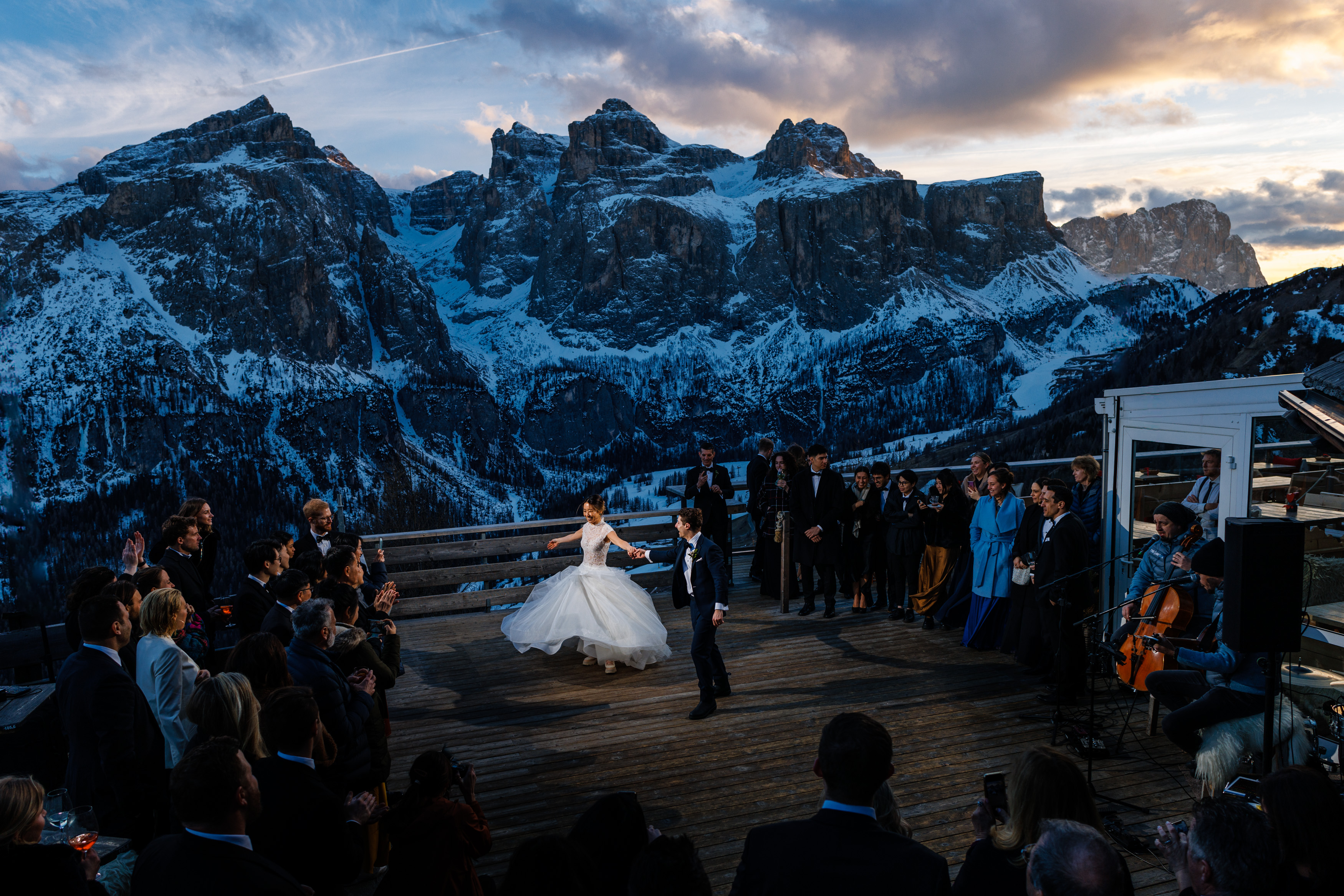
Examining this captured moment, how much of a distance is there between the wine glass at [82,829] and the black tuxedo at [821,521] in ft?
22.3

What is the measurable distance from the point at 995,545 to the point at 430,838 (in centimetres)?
592

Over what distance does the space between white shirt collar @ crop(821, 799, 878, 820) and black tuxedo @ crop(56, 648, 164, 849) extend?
315 cm

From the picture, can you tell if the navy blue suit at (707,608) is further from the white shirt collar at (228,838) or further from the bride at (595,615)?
the white shirt collar at (228,838)

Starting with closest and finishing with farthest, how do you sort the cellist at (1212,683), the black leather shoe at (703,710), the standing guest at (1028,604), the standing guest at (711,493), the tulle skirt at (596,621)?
the cellist at (1212,683), the black leather shoe at (703,710), the standing guest at (1028,604), the tulle skirt at (596,621), the standing guest at (711,493)

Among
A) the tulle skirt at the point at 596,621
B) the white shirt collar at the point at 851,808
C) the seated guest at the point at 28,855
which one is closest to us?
the seated guest at the point at 28,855

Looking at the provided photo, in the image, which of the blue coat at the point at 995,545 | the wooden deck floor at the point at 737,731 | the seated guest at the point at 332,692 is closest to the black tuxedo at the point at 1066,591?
the wooden deck floor at the point at 737,731

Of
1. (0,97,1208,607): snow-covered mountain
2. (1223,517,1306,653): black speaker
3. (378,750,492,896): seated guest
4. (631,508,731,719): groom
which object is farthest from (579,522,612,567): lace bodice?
(0,97,1208,607): snow-covered mountain

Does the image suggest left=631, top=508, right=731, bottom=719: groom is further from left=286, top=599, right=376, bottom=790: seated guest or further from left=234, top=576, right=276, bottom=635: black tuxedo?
left=234, top=576, right=276, bottom=635: black tuxedo

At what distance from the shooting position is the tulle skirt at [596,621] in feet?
22.5

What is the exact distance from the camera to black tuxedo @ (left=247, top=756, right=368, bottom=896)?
2.60 m

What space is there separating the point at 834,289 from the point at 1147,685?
197 metres

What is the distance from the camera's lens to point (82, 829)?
104 inches

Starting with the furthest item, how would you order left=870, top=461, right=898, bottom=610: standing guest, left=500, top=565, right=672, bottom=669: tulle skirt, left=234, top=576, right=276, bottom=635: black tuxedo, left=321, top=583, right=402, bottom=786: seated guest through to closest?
1. left=870, top=461, right=898, bottom=610: standing guest
2. left=500, top=565, right=672, bottom=669: tulle skirt
3. left=234, top=576, right=276, bottom=635: black tuxedo
4. left=321, top=583, right=402, bottom=786: seated guest

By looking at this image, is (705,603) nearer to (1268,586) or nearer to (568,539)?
(568,539)
